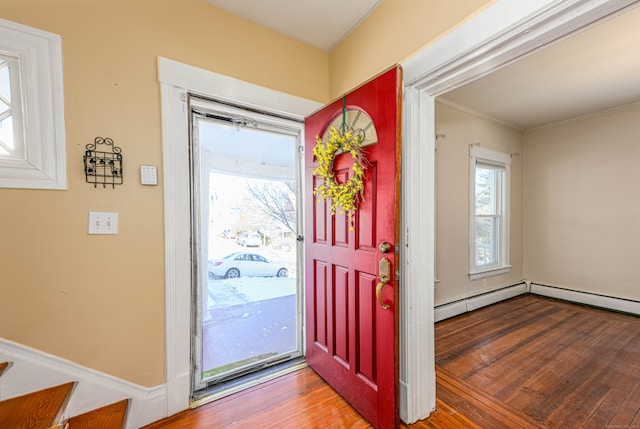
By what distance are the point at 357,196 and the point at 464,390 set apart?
5.44ft

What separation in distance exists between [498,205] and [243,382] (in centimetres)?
413

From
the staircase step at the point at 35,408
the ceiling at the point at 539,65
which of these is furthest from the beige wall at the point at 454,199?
the staircase step at the point at 35,408

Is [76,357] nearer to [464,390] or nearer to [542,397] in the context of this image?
[464,390]

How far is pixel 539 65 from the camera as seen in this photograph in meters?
2.34

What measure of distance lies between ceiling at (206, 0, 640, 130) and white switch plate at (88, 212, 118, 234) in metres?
1.56

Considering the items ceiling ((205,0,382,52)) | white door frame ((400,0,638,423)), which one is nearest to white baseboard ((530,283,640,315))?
white door frame ((400,0,638,423))

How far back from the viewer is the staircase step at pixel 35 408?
1.16m

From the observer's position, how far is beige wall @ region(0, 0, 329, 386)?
1.32 m

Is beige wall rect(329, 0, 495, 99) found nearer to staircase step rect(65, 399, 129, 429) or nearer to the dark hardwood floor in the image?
the dark hardwood floor

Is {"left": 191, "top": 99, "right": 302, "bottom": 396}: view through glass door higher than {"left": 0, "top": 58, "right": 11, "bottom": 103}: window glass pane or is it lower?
lower

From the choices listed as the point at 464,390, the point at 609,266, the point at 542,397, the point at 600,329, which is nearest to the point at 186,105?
the point at 464,390

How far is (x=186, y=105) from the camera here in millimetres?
1701

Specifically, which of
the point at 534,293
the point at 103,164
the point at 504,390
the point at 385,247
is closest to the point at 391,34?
the point at 385,247

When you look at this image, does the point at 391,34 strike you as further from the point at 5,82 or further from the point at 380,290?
the point at 5,82
